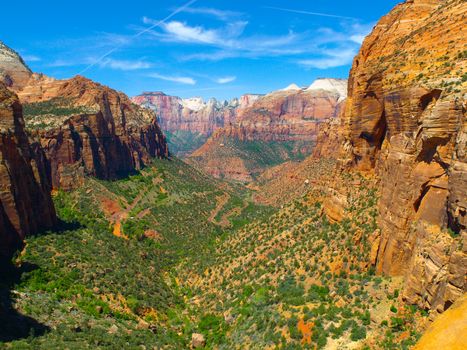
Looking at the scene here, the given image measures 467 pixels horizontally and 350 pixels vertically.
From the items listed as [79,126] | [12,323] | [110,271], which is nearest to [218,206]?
[79,126]

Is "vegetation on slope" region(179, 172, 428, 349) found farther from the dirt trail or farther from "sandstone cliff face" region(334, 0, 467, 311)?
A: the dirt trail

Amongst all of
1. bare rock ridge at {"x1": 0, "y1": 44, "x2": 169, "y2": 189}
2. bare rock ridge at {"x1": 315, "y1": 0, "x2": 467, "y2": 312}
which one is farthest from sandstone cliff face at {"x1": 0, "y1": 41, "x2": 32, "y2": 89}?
bare rock ridge at {"x1": 315, "y1": 0, "x2": 467, "y2": 312}

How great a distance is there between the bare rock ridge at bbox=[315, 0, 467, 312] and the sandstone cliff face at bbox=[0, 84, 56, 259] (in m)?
48.7

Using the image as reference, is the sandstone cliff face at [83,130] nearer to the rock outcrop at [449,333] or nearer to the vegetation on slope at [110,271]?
the vegetation on slope at [110,271]

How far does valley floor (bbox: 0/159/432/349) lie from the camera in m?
35.5

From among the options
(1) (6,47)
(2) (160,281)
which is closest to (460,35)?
(2) (160,281)

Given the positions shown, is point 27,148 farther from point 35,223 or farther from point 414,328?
point 414,328

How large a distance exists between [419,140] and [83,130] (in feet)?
292

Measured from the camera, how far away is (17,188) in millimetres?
56906

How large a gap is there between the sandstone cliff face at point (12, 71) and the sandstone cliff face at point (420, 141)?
122560mm

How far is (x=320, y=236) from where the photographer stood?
52.7 metres

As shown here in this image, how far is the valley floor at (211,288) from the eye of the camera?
35.5 m

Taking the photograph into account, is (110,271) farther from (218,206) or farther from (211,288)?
(218,206)

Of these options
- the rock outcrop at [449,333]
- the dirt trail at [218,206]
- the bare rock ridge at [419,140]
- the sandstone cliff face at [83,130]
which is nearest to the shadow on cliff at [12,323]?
the rock outcrop at [449,333]
